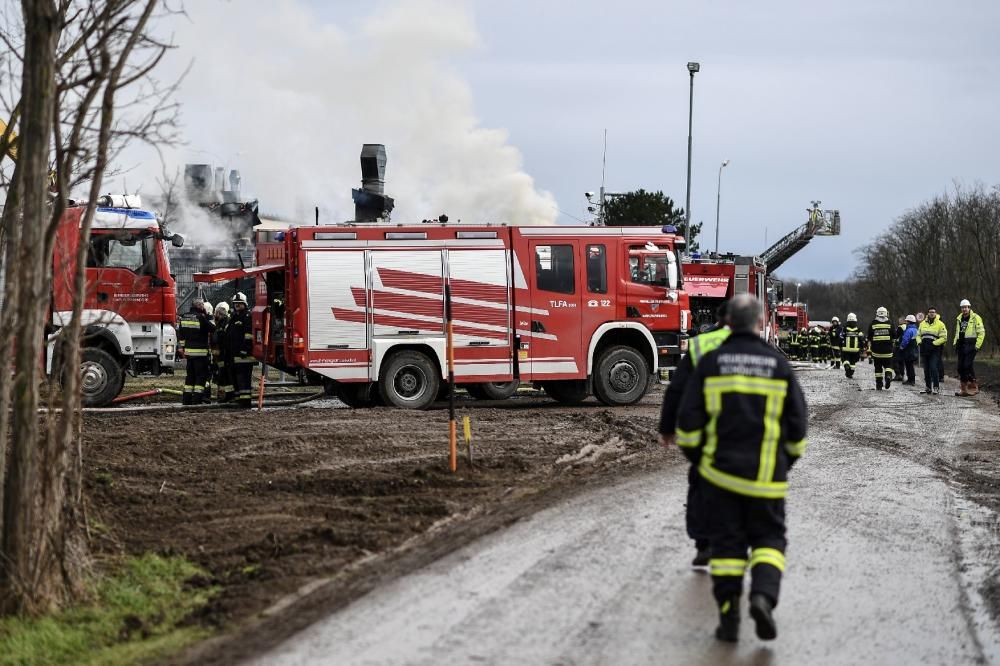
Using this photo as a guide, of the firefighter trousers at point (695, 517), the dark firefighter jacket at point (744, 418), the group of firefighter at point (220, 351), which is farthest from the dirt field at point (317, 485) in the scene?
the dark firefighter jacket at point (744, 418)

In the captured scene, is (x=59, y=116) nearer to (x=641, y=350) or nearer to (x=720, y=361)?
(x=720, y=361)

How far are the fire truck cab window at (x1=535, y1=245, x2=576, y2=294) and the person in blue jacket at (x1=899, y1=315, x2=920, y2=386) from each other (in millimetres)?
10964

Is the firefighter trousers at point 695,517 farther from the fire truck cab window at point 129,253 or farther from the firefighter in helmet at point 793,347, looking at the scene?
the firefighter in helmet at point 793,347

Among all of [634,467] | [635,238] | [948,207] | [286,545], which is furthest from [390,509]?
[948,207]

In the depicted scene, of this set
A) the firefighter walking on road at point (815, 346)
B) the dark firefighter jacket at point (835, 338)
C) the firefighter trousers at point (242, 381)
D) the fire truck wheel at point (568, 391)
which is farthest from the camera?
the firefighter walking on road at point (815, 346)

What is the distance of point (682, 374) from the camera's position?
7.33 meters

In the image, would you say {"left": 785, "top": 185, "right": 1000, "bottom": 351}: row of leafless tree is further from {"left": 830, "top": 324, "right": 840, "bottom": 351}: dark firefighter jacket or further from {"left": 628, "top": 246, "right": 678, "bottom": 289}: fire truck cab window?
{"left": 628, "top": 246, "right": 678, "bottom": 289}: fire truck cab window

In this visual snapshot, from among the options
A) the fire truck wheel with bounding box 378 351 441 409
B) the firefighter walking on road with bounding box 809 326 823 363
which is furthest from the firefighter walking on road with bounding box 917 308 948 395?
the firefighter walking on road with bounding box 809 326 823 363

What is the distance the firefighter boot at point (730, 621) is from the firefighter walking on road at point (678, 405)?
16.3 inches

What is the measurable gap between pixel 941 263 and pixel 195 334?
61.2m

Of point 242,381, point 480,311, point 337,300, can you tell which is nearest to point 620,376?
point 480,311

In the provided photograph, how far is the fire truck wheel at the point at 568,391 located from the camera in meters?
21.4

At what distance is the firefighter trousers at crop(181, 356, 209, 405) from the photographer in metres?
20.7

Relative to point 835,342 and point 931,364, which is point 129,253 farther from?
point 835,342
